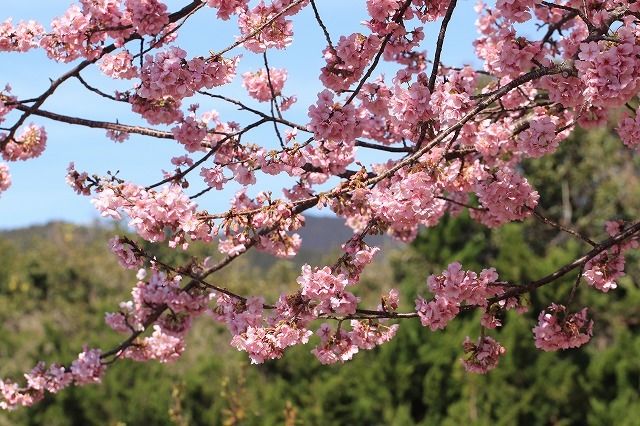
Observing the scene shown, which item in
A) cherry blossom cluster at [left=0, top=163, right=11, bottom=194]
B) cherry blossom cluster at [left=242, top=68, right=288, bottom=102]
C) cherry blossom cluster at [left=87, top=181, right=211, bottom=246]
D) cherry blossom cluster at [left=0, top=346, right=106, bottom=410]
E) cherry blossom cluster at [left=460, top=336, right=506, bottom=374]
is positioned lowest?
cherry blossom cluster at [left=460, top=336, right=506, bottom=374]

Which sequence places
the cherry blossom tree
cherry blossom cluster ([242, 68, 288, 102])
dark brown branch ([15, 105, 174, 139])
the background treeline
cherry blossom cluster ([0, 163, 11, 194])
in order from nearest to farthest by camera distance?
the cherry blossom tree
dark brown branch ([15, 105, 174, 139])
cherry blossom cluster ([242, 68, 288, 102])
cherry blossom cluster ([0, 163, 11, 194])
the background treeline

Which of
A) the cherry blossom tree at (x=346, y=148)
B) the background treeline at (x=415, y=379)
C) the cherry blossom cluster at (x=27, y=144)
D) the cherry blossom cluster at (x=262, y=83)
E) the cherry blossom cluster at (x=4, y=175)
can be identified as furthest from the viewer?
the background treeline at (x=415, y=379)

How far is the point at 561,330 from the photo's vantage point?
3.10 metres

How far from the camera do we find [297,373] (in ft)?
31.6

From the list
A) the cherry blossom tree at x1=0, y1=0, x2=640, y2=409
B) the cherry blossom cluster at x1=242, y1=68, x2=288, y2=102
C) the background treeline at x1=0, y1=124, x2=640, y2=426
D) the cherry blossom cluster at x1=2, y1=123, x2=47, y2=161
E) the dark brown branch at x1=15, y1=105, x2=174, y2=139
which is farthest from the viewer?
the background treeline at x1=0, y1=124, x2=640, y2=426

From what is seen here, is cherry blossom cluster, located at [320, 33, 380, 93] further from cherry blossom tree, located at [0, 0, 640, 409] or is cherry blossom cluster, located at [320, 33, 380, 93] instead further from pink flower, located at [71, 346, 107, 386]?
pink flower, located at [71, 346, 107, 386]

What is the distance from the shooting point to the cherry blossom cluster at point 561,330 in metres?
3.07

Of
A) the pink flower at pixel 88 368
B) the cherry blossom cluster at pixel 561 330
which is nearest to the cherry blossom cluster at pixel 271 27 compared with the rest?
the cherry blossom cluster at pixel 561 330

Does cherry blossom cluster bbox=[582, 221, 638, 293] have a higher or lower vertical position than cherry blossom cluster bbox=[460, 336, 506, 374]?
higher

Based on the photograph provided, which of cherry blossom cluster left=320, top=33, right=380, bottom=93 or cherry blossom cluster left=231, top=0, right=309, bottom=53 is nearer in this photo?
cherry blossom cluster left=320, top=33, right=380, bottom=93

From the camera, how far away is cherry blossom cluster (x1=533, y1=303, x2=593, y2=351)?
3.07m

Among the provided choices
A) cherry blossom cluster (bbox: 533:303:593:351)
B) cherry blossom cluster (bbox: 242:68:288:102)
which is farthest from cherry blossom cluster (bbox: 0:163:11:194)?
cherry blossom cluster (bbox: 533:303:593:351)

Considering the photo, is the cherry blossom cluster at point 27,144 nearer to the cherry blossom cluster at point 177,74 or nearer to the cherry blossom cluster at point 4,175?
the cherry blossom cluster at point 4,175

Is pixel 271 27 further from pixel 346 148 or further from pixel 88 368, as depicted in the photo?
pixel 88 368
